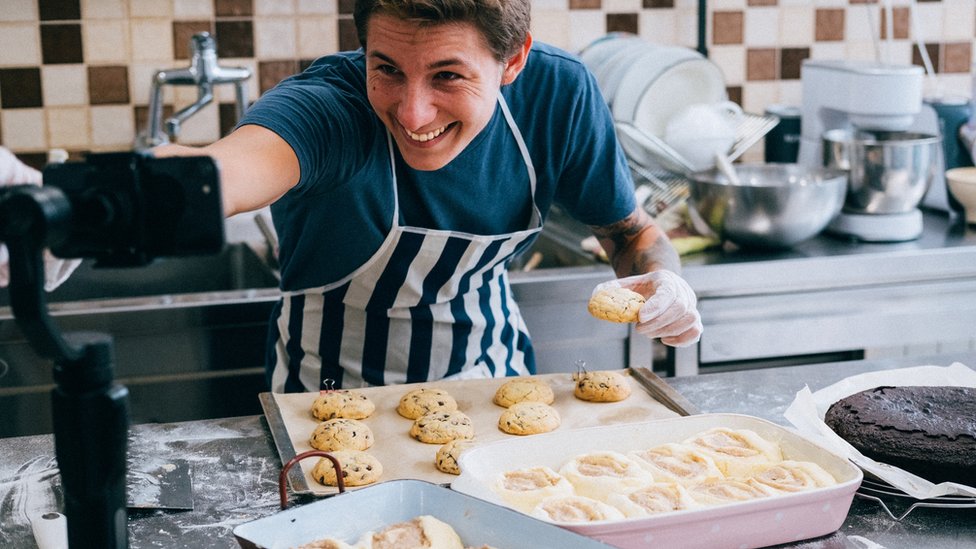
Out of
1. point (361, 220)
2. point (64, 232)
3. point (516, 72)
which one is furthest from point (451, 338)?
point (64, 232)

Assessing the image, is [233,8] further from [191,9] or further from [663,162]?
[663,162]

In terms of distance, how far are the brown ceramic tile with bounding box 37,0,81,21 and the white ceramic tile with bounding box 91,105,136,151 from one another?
259mm

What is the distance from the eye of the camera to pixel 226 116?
10.4 feet

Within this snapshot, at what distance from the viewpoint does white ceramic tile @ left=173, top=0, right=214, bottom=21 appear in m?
3.06

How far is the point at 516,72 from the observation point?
184 centimetres

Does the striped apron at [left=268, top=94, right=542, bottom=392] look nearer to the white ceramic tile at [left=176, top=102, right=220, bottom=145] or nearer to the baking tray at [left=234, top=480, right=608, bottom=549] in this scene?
the baking tray at [left=234, top=480, right=608, bottom=549]

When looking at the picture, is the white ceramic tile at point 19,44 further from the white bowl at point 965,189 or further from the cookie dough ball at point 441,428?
the white bowl at point 965,189

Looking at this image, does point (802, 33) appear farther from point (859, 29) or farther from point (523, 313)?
point (523, 313)

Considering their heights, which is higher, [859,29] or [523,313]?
[859,29]

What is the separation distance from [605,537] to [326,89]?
88 centimetres

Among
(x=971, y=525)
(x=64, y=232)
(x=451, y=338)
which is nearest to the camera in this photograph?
(x=64, y=232)

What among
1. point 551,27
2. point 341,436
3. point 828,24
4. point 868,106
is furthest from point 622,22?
point 341,436

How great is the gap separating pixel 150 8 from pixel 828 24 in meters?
2.18

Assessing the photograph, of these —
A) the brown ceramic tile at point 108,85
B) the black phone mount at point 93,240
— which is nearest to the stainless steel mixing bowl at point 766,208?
the brown ceramic tile at point 108,85
